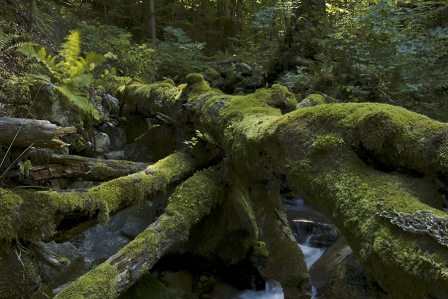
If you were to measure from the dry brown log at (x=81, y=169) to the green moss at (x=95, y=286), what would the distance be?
144 cm

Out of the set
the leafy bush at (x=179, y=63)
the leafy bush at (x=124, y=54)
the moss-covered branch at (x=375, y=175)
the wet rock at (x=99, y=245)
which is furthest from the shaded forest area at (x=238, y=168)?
the leafy bush at (x=179, y=63)

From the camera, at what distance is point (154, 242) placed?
12.2 ft

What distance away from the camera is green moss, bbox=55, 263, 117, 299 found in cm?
300

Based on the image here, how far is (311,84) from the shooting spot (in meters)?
7.85

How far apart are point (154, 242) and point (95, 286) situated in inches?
30.8

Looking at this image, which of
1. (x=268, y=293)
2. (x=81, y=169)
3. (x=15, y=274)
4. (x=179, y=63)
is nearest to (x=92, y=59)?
(x=81, y=169)

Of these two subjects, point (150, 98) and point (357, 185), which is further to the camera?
A: point (150, 98)

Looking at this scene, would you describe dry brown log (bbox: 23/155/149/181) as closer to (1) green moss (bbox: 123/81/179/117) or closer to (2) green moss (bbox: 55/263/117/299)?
(2) green moss (bbox: 55/263/117/299)

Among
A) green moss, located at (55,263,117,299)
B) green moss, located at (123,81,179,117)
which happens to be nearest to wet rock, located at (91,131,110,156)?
green moss, located at (123,81,179,117)

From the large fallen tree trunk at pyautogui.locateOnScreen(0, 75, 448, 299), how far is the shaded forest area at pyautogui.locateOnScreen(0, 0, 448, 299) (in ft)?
0.03

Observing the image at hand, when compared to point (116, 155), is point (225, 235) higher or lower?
lower

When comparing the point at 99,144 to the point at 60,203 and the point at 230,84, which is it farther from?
the point at 230,84

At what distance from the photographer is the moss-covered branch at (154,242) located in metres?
3.11

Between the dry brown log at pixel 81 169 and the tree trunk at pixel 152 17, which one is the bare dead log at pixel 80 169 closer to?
the dry brown log at pixel 81 169
